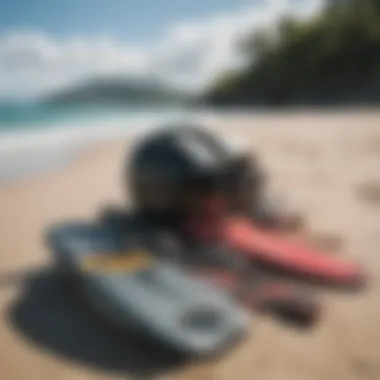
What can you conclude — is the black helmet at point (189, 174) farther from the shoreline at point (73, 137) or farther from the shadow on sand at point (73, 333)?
the shadow on sand at point (73, 333)

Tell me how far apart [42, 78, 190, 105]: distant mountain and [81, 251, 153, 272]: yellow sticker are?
320mm

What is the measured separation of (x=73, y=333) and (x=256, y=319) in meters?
0.36

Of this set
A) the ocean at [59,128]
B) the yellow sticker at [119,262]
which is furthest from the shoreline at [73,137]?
the yellow sticker at [119,262]

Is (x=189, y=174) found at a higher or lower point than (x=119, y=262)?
higher

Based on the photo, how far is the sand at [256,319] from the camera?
1.25 meters

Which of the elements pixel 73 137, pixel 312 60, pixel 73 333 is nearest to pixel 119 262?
pixel 73 333

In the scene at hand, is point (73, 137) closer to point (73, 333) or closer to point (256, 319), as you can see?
point (73, 333)

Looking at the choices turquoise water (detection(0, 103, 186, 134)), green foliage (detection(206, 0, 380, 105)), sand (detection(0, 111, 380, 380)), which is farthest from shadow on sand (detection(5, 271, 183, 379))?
green foliage (detection(206, 0, 380, 105))

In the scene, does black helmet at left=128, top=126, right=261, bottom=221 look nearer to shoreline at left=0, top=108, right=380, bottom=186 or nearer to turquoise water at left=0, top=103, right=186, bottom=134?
shoreline at left=0, top=108, right=380, bottom=186

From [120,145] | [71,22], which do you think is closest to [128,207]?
[120,145]

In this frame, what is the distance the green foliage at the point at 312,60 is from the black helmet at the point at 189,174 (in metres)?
0.11

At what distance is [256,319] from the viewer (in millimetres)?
1332

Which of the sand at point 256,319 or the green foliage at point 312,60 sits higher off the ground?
the green foliage at point 312,60

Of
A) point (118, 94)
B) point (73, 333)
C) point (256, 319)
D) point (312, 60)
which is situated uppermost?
point (312, 60)
